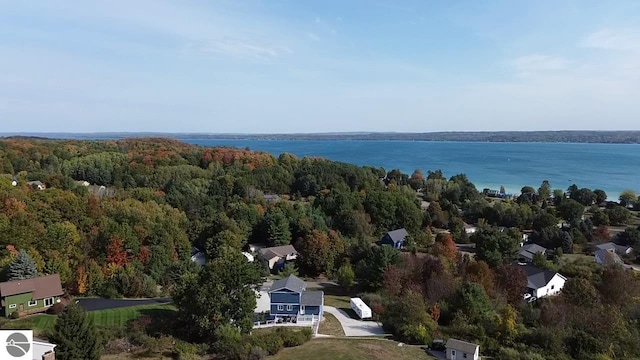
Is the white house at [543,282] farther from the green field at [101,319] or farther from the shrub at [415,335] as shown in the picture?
the green field at [101,319]

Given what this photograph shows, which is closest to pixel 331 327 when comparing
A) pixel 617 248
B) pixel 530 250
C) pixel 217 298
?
pixel 217 298

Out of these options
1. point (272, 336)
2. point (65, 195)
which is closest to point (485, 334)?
point (272, 336)

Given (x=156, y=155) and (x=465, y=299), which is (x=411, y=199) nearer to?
(x=465, y=299)

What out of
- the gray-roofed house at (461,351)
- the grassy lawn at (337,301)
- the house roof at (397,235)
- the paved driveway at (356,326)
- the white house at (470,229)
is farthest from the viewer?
the white house at (470,229)

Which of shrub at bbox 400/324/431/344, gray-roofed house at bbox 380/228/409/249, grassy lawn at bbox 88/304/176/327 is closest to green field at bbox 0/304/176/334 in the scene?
grassy lawn at bbox 88/304/176/327

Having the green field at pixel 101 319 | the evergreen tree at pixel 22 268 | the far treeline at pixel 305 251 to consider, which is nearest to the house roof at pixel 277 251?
the far treeline at pixel 305 251

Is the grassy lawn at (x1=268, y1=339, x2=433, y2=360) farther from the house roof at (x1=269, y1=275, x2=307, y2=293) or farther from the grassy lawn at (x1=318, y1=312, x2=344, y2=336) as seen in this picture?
the house roof at (x1=269, y1=275, x2=307, y2=293)
